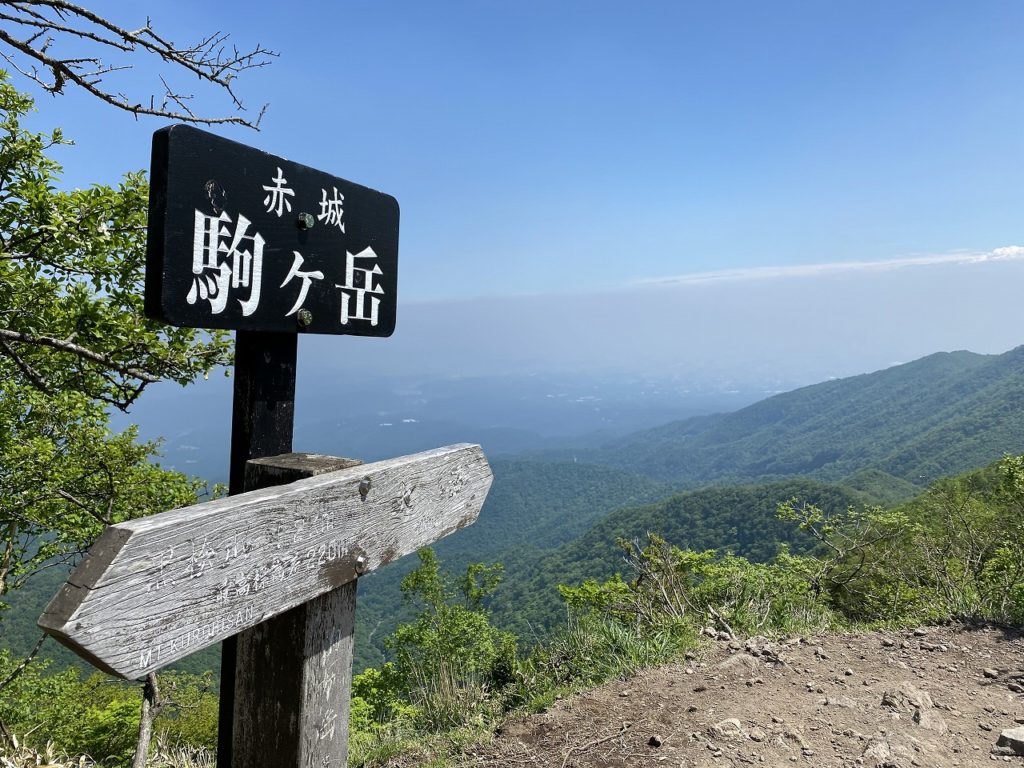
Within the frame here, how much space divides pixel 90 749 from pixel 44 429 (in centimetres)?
825

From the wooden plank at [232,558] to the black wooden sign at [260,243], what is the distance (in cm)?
59

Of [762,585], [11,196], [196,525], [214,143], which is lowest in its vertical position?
[762,585]

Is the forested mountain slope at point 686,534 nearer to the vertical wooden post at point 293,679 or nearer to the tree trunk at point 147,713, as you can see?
the tree trunk at point 147,713

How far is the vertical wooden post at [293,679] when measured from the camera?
1.76 m

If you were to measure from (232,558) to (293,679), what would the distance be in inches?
26.0

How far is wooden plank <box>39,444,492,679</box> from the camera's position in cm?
107

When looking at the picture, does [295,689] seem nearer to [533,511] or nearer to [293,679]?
[293,679]

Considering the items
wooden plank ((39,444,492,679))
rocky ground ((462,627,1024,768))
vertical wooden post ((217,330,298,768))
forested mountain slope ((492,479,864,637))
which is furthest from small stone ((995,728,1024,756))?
forested mountain slope ((492,479,864,637))

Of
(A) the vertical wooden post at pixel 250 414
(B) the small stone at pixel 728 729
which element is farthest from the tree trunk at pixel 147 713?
(B) the small stone at pixel 728 729

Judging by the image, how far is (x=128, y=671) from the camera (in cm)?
111

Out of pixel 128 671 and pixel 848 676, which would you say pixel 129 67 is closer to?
pixel 128 671

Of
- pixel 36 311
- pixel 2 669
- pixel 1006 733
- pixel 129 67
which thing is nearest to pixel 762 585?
pixel 1006 733

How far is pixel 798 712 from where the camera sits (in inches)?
122

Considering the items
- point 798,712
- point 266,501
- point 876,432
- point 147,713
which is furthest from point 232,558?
point 876,432
